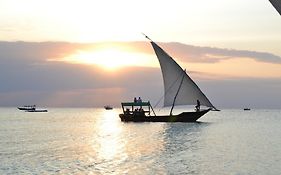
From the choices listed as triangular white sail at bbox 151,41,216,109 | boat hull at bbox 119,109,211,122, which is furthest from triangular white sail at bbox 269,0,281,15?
boat hull at bbox 119,109,211,122

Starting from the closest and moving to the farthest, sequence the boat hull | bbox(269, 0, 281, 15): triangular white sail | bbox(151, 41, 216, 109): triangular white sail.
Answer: bbox(269, 0, 281, 15): triangular white sail → bbox(151, 41, 216, 109): triangular white sail → the boat hull

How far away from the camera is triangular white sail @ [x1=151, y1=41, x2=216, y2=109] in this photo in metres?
70.1

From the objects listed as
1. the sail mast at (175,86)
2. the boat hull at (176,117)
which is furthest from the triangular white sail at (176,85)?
the boat hull at (176,117)

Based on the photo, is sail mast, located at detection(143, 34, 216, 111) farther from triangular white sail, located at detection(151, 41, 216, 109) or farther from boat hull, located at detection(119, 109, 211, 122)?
boat hull, located at detection(119, 109, 211, 122)

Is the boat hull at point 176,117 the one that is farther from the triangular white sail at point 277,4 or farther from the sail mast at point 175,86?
the triangular white sail at point 277,4

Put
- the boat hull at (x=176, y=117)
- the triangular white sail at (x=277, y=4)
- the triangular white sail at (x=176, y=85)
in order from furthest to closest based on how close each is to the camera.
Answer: the boat hull at (x=176, y=117) < the triangular white sail at (x=176, y=85) < the triangular white sail at (x=277, y=4)

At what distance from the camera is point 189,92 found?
232ft

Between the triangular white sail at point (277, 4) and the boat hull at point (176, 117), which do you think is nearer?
the triangular white sail at point (277, 4)

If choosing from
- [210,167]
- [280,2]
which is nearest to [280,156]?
[210,167]

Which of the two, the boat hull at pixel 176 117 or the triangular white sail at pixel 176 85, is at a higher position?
the triangular white sail at pixel 176 85

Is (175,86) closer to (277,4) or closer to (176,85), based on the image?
(176,85)

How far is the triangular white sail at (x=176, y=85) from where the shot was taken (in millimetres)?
70062

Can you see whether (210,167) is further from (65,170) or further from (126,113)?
(126,113)

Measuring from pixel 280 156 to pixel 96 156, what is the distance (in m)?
13.5
